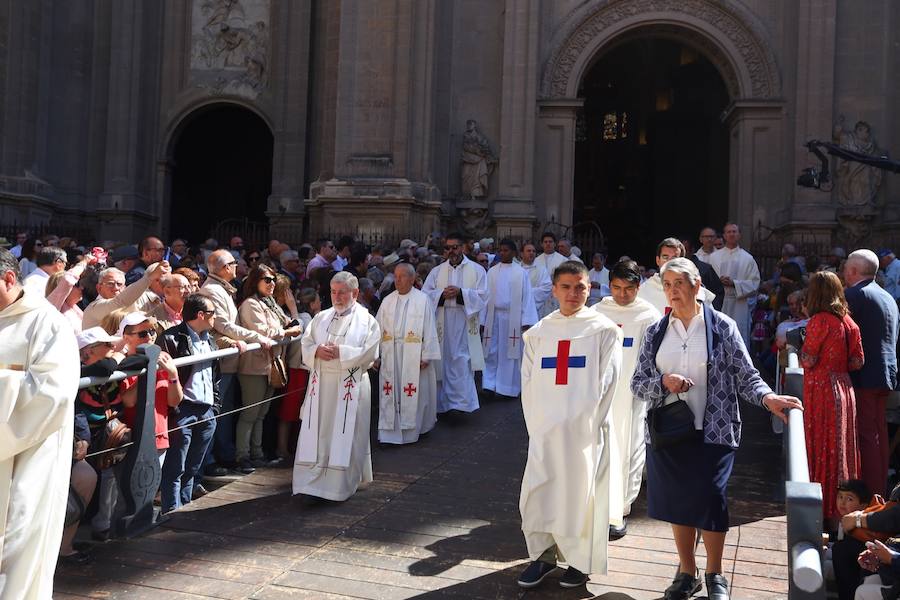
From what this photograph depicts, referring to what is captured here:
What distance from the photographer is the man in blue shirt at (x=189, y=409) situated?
692cm

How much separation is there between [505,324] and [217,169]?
16728mm

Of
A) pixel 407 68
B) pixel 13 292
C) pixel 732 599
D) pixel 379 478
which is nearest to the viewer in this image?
pixel 13 292

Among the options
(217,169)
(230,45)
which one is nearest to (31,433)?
(230,45)

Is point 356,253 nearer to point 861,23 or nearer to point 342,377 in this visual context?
point 342,377

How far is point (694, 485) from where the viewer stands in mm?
4910

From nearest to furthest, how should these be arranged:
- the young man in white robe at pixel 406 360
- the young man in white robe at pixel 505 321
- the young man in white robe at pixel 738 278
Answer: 1. the young man in white robe at pixel 406 360
2. the young man in white robe at pixel 505 321
3. the young man in white robe at pixel 738 278

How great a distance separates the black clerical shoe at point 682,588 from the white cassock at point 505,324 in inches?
278

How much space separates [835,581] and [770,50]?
16417 millimetres

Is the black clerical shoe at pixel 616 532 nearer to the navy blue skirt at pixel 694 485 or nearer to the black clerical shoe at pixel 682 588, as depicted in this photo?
the black clerical shoe at pixel 682 588

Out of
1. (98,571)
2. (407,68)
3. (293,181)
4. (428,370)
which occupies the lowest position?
(98,571)

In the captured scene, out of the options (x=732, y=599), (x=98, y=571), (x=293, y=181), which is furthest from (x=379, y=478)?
(x=293, y=181)

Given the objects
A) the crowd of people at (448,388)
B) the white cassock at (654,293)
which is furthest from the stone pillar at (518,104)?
the white cassock at (654,293)

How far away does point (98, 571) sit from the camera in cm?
569

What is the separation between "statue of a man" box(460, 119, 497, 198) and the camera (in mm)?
19891
